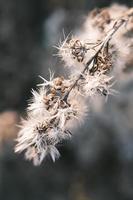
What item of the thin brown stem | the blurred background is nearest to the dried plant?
the thin brown stem

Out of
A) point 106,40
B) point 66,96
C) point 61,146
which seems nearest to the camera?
point 66,96

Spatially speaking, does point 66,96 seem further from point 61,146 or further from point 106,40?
point 61,146

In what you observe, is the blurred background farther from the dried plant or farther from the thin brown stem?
the dried plant

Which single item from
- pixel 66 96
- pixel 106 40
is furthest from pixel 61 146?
pixel 66 96

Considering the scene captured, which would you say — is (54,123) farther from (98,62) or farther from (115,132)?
(115,132)

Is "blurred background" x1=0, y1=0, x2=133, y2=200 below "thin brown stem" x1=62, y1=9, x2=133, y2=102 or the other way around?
the other way around

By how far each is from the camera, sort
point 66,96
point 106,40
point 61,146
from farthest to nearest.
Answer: point 61,146 < point 106,40 < point 66,96

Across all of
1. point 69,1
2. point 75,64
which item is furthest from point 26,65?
point 75,64

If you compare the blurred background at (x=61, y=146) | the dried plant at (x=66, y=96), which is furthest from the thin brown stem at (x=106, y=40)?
the blurred background at (x=61, y=146)
